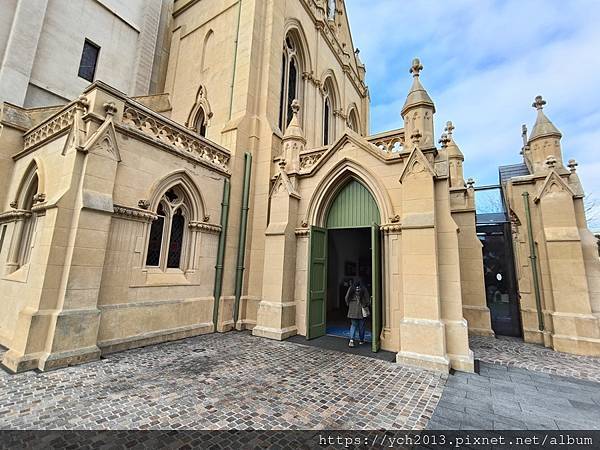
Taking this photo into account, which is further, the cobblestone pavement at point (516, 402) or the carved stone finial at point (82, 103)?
the carved stone finial at point (82, 103)

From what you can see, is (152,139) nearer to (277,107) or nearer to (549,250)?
(277,107)

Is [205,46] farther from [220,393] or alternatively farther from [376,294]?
[220,393]

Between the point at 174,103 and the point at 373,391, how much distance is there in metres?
13.3

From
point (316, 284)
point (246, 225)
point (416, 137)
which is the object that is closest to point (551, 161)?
point (416, 137)

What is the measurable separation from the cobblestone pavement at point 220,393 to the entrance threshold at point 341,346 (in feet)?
1.47

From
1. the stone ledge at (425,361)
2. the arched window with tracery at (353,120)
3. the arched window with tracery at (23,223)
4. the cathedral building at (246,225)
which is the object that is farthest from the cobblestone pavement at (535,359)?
the arched window with tracery at (353,120)

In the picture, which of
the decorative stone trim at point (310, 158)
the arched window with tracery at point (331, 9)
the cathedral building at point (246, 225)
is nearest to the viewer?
the cathedral building at point (246, 225)

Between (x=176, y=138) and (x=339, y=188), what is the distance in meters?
4.69

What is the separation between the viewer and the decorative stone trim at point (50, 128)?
20.3 feet

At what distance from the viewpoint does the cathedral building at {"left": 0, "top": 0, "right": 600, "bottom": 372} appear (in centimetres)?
545

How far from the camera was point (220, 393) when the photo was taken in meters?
4.05

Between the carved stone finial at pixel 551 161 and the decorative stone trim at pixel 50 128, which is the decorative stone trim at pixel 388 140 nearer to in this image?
the carved stone finial at pixel 551 161

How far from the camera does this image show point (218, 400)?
3.84 meters

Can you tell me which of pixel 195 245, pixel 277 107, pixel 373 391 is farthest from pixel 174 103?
pixel 373 391
